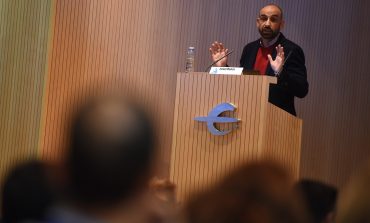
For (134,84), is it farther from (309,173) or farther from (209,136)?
(209,136)

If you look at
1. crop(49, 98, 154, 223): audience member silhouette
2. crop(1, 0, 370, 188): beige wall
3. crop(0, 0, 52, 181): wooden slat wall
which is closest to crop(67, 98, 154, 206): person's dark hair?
crop(49, 98, 154, 223): audience member silhouette

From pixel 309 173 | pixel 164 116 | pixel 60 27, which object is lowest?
pixel 309 173

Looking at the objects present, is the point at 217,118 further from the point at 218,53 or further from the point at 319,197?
the point at 319,197

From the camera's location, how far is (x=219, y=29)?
721cm

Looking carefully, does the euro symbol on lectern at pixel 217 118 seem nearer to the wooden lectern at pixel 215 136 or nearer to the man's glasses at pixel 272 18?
the wooden lectern at pixel 215 136

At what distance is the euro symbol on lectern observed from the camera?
4539 mm

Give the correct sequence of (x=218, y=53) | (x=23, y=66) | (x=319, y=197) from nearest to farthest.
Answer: (x=319, y=197), (x=218, y=53), (x=23, y=66)

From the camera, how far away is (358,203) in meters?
1.73

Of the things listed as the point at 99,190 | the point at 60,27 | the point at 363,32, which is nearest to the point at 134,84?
the point at 60,27

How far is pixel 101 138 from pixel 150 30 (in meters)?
5.64

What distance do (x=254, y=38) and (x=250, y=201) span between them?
18.7 feet

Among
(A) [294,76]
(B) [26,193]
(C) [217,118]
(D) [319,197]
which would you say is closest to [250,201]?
(B) [26,193]

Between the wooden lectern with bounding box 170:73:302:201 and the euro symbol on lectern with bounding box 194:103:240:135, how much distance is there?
28 mm

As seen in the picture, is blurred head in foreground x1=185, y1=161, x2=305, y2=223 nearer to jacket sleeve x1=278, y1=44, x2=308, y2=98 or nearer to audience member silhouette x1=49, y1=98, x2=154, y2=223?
audience member silhouette x1=49, y1=98, x2=154, y2=223
